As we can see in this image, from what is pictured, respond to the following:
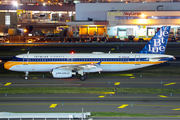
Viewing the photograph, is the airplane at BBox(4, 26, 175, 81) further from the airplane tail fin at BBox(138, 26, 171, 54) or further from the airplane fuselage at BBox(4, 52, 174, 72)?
the airplane tail fin at BBox(138, 26, 171, 54)

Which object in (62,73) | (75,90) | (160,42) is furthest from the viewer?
(160,42)

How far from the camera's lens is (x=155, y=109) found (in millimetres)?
27859

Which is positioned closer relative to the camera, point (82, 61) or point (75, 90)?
point (75, 90)

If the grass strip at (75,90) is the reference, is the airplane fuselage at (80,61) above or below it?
above

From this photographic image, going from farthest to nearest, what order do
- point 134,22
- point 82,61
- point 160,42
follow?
point 134,22 < point 160,42 < point 82,61

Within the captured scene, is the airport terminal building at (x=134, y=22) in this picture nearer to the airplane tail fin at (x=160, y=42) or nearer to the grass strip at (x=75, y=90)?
the airplane tail fin at (x=160, y=42)

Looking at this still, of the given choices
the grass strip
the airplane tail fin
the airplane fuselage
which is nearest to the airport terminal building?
the airplane tail fin

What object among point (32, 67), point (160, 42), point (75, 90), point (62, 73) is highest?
point (160, 42)

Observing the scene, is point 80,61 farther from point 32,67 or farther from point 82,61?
point 32,67

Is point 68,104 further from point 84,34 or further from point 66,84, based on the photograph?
point 84,34

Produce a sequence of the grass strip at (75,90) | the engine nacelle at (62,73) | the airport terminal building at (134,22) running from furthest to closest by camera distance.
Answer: the airport terminal building at (134,22) → the engine nacelle at (62,73) → the grass strip at (75,90)

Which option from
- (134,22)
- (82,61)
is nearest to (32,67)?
(82,61)

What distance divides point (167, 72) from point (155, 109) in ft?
67.9

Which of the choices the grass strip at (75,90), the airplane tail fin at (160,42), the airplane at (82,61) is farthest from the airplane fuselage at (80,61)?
the grass strip at (75,90)
